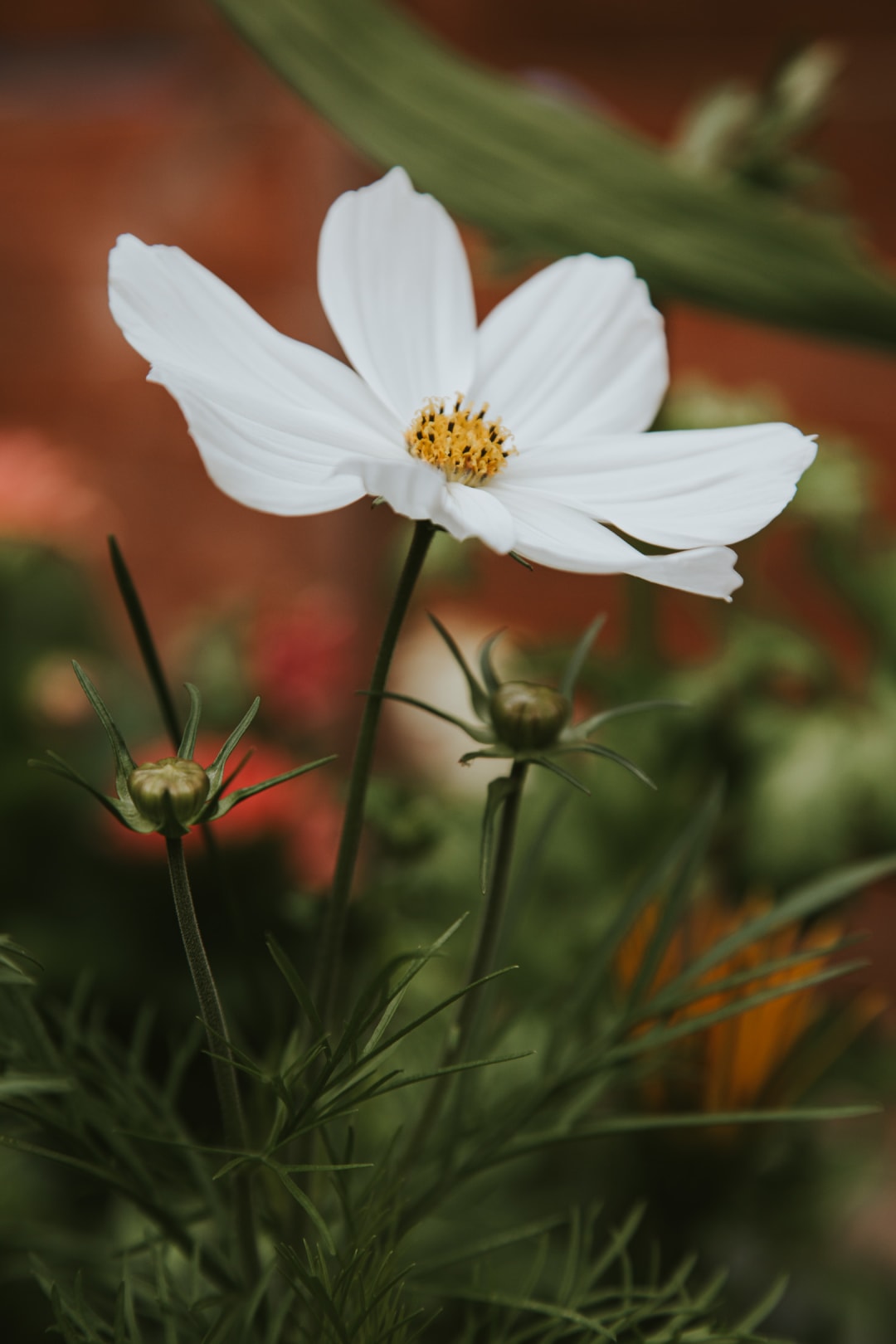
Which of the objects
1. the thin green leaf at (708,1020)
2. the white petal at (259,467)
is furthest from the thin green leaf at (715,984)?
the white petal at (259,467)

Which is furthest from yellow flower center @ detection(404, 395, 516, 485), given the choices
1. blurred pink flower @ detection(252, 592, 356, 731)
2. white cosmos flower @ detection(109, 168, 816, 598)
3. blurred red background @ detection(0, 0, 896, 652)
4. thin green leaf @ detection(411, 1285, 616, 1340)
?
blurred red background @ detection(0, 0, 896, 652)

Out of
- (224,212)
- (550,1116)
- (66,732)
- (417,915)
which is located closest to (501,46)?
(224,212)

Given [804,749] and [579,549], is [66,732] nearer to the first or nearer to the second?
[804,749]

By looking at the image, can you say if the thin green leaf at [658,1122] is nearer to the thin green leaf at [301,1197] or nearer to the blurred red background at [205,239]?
the thin green leaf at [301,1197]

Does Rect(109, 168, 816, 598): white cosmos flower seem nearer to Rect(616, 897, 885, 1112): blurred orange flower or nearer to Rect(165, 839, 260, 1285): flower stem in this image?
Rect(165, 839, 260, 1285): flower stem

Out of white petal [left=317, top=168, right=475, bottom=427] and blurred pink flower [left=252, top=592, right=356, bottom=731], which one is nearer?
white petal [left=317, top=168, right=475, bottom=427]

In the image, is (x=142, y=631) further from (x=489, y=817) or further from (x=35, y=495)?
(x=35, y=495)

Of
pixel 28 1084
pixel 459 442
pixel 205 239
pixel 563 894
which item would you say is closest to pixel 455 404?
pixel 459 442
